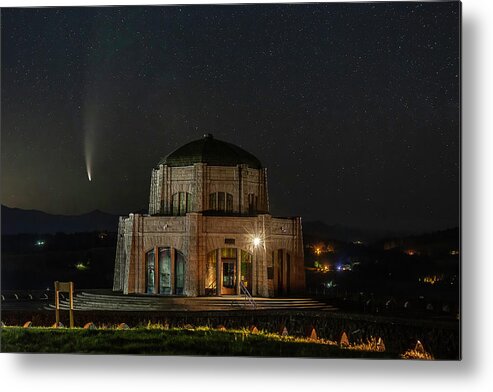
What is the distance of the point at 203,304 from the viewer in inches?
354

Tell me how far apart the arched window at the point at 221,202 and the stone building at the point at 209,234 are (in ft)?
0.04

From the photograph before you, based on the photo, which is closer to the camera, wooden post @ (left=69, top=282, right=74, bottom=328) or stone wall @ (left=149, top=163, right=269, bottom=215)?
wooden post @ (left=69, top=282, right=74, bottom=328)

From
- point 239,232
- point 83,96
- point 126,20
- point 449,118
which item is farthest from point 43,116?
point 449,118

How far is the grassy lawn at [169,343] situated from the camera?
8.30 m

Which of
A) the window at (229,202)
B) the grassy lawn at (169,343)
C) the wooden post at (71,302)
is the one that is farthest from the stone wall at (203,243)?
the grassy lawn at (169,343)

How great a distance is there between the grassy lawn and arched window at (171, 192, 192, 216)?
1745mm

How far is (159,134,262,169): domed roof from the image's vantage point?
8.98 metres

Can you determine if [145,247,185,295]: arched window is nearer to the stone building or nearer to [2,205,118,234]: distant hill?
the stone building

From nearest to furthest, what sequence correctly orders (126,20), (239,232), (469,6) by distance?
(469,6), (126,20), (239,232)

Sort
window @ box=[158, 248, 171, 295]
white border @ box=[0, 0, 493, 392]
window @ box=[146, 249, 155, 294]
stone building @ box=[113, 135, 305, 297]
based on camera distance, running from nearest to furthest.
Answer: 1. white border @ box=[0, 0, 493, 392]
2. stone building @ box=[113, 135, 305, 297]
3. window @ box=[158, 248, 171, 295]
4. window @ box=[146, 249, 155, 294]

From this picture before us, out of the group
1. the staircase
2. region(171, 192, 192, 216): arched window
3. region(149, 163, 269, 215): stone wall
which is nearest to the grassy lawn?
the staircase

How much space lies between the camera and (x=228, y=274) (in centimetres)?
934

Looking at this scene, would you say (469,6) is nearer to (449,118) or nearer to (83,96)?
(449,118)

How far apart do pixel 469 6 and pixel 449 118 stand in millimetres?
1060
